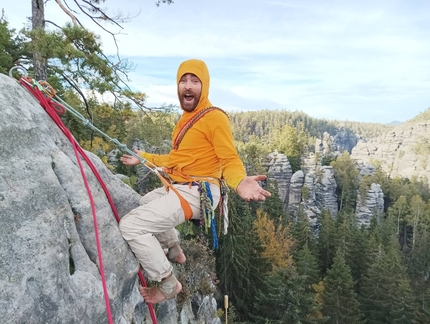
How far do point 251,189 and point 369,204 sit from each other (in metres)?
72.5

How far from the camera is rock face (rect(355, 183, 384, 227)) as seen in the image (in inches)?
2645

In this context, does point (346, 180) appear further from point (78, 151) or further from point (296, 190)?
point (78, 151)

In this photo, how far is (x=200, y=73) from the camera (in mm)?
3561

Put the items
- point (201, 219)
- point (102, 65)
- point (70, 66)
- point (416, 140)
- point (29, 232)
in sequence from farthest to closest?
point (416, 140), point (102, 65), point (70, 66), point (201, 219), point (29, 232)

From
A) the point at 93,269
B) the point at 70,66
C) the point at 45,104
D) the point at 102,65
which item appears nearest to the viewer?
the point at 93,269

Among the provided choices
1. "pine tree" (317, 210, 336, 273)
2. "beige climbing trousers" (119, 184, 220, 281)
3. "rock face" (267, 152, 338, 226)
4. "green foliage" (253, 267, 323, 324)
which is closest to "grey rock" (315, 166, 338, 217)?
"rock face" (267, 152, 338, 226)

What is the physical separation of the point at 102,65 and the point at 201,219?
6520mm

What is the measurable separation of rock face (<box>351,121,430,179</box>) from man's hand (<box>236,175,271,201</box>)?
146 meters

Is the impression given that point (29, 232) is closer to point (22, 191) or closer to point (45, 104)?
point (22, 191)

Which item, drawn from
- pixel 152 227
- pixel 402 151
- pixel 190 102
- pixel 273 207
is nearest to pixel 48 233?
pixel 152 227

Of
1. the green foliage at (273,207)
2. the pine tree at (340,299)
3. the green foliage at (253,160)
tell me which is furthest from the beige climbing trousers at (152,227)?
the green foliage at (253,160)

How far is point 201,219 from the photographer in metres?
3.62

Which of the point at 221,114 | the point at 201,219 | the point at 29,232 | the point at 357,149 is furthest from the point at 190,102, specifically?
the point at 357,149

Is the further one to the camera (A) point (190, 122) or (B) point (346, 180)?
(B) point (346, 180)
